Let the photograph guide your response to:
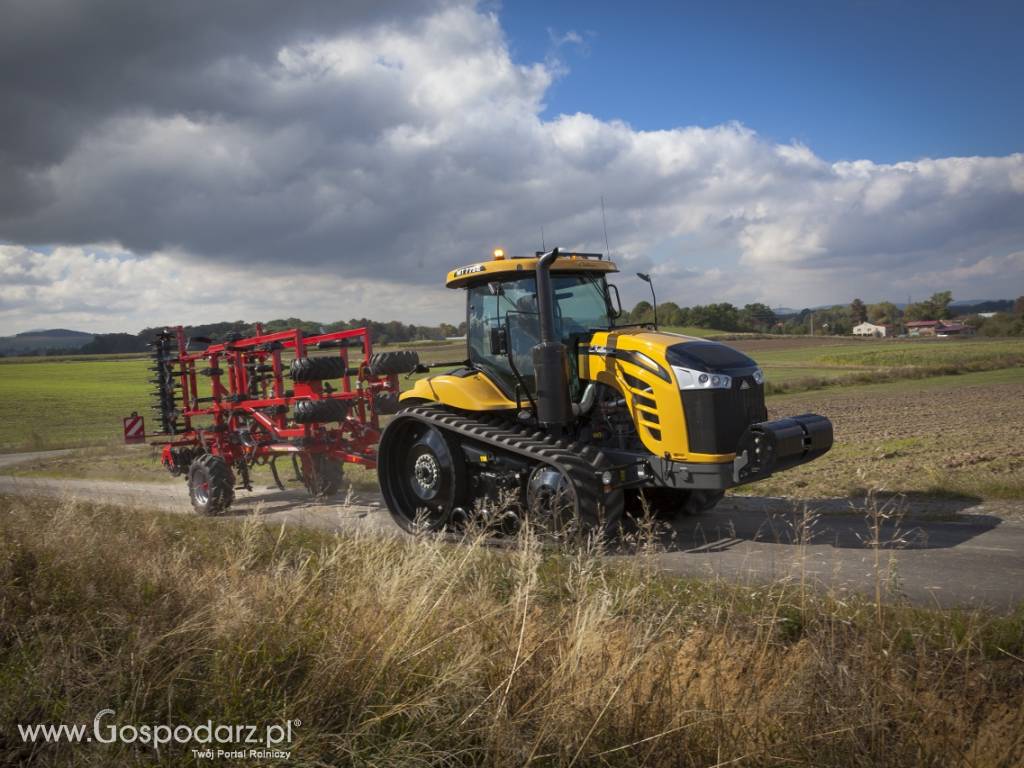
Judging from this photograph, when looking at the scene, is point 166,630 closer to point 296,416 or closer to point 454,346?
point 454,346

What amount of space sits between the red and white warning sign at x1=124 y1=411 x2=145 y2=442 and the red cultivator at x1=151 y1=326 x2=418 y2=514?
39cm

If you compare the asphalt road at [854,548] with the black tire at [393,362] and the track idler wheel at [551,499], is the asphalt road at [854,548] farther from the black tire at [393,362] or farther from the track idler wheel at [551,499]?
the black tire at [393,362]

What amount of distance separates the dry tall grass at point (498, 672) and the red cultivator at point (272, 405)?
5877 millimetres

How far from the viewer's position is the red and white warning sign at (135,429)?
1295 centimetres

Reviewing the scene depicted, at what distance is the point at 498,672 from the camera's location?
11.5ft

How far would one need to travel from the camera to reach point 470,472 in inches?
323

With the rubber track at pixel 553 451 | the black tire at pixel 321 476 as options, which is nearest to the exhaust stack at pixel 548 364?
the rubber track at pixel 553 451

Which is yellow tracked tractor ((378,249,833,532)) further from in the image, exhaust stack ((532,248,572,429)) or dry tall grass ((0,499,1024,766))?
dry tall grass ((0,499,1024,766))

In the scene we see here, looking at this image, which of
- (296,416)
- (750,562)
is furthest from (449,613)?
(296,416)

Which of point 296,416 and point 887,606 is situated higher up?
point 296,416

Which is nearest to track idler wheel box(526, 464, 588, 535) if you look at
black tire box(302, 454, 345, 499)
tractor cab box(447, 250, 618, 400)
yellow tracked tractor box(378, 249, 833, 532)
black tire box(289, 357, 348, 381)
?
yellow tracked tractor box(378, 249, 833, 532)

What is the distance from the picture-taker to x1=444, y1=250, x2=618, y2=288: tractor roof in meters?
7.71

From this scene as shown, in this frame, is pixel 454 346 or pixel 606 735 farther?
pixel 454 346

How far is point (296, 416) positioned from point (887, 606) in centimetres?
A: 783
